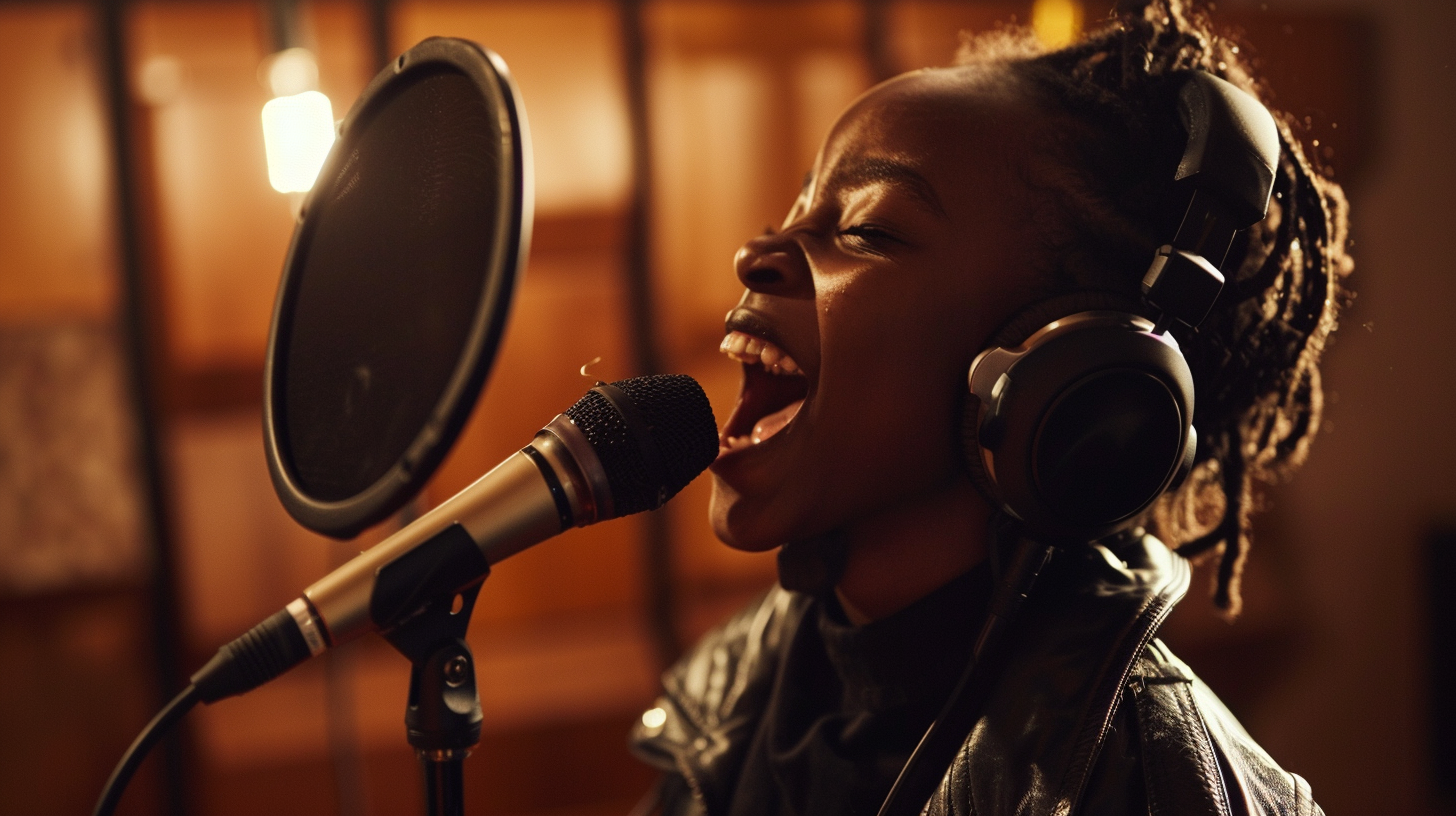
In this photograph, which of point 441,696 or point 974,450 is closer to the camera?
point 441,696

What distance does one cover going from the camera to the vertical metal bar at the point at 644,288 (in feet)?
9.57

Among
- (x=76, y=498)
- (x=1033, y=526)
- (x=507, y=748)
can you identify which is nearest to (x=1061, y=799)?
(x=1033, y=526)

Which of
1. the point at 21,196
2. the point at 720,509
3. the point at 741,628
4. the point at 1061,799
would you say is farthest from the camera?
the point at 21,196

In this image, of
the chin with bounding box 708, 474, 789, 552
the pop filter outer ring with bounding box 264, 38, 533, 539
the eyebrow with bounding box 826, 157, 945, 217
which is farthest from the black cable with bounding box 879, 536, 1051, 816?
the pop filter outer ring with bounding box 264, 38, 533, 539

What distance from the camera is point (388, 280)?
706mm

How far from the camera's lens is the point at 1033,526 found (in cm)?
79

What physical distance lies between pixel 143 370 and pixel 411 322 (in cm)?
255

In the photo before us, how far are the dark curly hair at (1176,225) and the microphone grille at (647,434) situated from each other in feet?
1.17

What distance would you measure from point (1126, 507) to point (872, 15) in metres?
2.56

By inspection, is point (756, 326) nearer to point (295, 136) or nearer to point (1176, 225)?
point (1176, 225)

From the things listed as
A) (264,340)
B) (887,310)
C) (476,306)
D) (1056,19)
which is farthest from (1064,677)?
(264,340)

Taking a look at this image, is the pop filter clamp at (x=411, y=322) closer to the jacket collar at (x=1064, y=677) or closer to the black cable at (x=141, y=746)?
the black cable at (x=141, y=746)

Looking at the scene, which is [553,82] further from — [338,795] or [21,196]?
[338,795]

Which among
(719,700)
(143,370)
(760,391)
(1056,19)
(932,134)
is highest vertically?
(1056,19)
